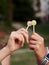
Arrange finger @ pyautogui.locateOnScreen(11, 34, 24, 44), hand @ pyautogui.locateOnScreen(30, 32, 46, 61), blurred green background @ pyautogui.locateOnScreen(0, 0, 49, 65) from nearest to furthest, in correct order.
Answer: finger @ pyautogui.locateOnScreen(11, 34, 24, 44) → hand @ pyautogui.locateOnScreen(30, 32, 46, 61) → blurred green background @ pyautogui.locateOnScreen(0, 0, 49, 65)

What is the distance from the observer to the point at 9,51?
217 centimetres

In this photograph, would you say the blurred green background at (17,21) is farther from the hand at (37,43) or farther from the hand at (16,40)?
the hand at (16,40)

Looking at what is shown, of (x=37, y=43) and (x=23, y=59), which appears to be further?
Answer: (x=23, y=59)

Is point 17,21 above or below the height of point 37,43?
above

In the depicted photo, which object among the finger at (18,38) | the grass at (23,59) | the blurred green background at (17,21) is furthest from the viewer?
the blurred green background at (17,21)

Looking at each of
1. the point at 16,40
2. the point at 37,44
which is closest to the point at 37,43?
the point at 37,44

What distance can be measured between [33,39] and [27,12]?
853 inches

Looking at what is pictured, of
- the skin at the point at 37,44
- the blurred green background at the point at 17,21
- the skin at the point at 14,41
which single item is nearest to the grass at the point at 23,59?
the blurred green background at the point at 17,21

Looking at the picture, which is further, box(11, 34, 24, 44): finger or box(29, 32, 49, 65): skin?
box(29, 32, 49, 65): skin

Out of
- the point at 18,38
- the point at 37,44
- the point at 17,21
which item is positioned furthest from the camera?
the point at 17,21

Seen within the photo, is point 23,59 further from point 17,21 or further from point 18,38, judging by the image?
point 17,21

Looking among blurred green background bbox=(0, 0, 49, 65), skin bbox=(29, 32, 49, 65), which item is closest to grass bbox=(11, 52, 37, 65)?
blurred green background bbox=(0, 0, 49, 65)

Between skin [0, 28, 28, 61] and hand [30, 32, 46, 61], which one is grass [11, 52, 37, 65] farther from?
skin [0, 28, 28, 61]

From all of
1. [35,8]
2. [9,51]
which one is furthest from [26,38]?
[35,8]
